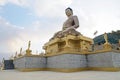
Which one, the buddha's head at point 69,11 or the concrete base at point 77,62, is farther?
the buddha's head at point 69,11

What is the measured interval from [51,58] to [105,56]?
12.3 feet

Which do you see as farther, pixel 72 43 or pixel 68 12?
pixel 68 12

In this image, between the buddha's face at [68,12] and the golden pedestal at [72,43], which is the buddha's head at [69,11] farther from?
the golden pedestal at [72,43]

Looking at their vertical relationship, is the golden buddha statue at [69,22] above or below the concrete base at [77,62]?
above

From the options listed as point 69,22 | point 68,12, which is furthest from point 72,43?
point 68,12

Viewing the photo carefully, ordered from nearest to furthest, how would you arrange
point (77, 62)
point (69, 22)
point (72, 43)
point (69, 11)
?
point (77, 62) → point (72, 43) → point (69, 22) → point (69, 11)

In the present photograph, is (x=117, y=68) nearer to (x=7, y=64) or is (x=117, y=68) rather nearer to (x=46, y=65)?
(x=46, y=65)

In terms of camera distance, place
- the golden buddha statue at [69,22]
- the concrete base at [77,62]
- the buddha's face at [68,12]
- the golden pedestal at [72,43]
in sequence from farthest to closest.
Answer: the buddha's face at [68,12] → the golden buddha statue at [69,22] → the golden pedestal at [72,43] → the concrete base at [77,62]

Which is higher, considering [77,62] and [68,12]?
[68,12]

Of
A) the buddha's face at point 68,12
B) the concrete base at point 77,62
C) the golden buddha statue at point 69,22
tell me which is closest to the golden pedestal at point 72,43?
the golden buddha statue at point 69,22

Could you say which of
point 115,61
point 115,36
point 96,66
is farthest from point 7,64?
point 115,36

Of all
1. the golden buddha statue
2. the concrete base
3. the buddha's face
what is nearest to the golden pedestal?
the golden buddha statue

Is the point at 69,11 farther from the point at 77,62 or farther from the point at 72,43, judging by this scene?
the point at 77,62

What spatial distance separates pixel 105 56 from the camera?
26.4 feet
